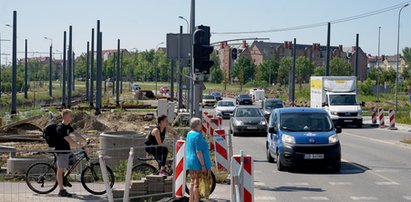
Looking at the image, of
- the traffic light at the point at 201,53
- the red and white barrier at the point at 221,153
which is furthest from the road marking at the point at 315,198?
the traffic light at the point at 201,53

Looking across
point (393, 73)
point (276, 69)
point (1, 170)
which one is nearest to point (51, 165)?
point (1, 170)

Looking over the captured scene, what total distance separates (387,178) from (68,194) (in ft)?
25.4

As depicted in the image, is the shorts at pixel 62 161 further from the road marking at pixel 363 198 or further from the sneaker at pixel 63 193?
the road marking at pixel 363 198

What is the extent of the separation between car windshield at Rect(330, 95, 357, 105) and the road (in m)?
16.6

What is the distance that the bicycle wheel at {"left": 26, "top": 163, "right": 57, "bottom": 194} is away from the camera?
12.8 meters

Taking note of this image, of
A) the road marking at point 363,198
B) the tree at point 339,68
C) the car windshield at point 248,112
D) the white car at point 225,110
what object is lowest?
the white car at point 225,110

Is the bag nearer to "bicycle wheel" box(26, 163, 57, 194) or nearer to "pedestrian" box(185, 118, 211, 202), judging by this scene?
"bicycle wheel" box(26, 163, 57, 194)

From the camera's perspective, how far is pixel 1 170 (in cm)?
1573

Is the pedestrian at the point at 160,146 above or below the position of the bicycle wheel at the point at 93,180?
above

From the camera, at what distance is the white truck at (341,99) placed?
129ft

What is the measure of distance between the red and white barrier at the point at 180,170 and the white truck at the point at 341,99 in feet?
94.3

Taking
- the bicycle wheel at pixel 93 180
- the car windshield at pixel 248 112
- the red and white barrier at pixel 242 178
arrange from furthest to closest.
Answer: the car windshield at pixel 248 112
the bicycle wheel at pixel 93 180
the red and white barrier at pixel 242 178

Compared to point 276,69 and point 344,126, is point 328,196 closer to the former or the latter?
point 344,126

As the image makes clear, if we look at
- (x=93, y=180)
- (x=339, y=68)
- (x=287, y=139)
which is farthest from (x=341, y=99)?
(x=339, y=68)
